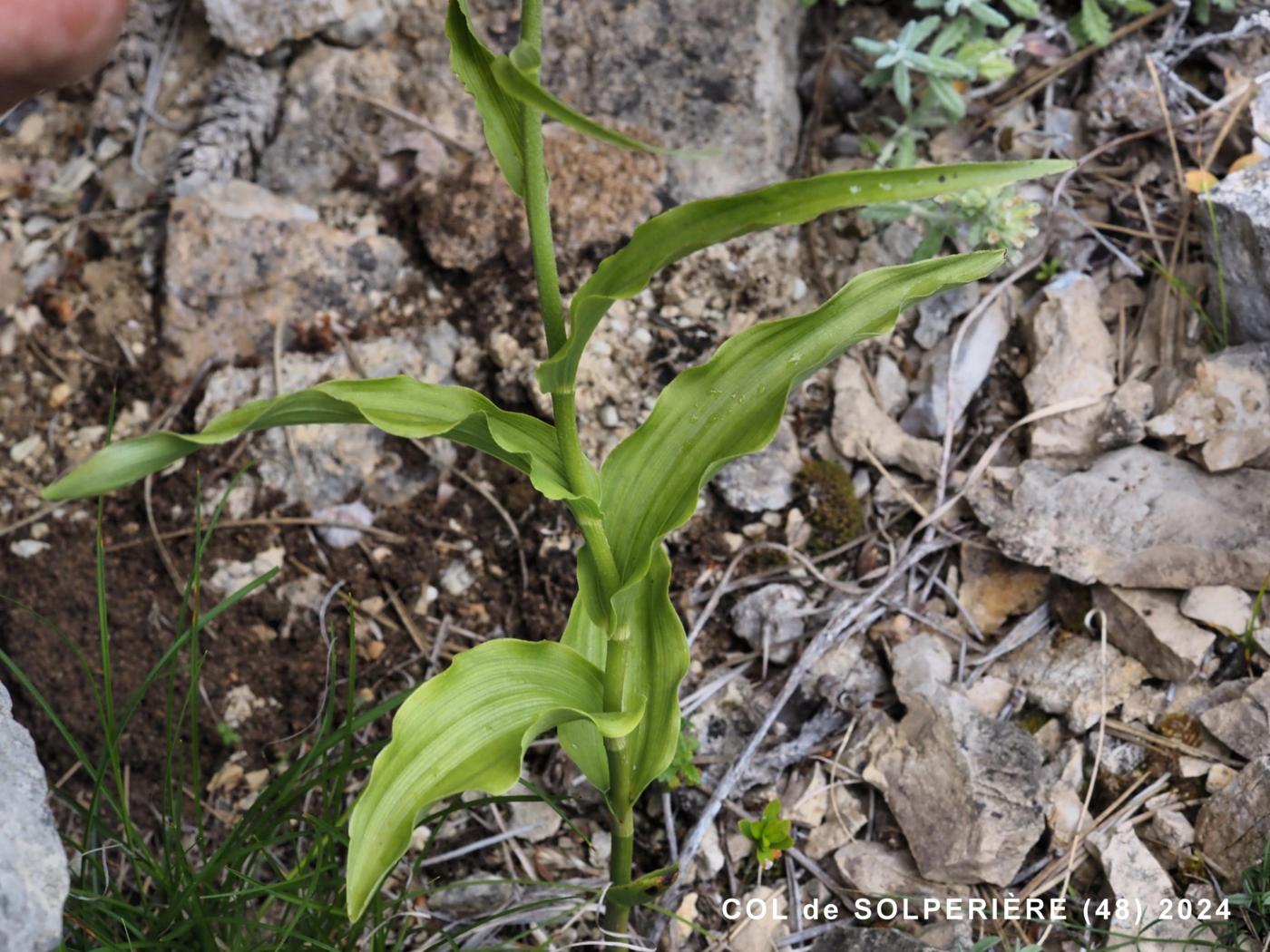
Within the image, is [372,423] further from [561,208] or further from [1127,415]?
[1127,415]

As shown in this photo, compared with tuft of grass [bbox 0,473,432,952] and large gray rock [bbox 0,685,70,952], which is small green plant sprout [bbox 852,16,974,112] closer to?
tuft of grass [bbox 0,473,432,952]

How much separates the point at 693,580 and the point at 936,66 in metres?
1.13

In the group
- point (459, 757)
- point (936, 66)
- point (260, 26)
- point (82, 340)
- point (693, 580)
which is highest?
point (260, 26)

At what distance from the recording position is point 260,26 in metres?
2.57

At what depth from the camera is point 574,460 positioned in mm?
1333

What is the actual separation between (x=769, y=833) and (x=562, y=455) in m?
0.80

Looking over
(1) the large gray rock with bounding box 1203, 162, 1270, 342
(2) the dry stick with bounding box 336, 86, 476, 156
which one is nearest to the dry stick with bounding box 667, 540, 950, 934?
(1) the large gray rock with bounding box 1203, 162, 1270, 342

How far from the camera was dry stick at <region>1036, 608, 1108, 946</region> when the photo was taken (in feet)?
5.58

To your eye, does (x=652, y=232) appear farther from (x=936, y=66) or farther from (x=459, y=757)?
(x=936, y=66)

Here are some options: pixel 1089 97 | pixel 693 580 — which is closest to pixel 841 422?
pixel 693 580

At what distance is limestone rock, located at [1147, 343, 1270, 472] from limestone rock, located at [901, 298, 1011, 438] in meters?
0.35

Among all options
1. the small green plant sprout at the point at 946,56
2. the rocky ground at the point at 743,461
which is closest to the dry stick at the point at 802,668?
the rocky ground at the point at 743,461

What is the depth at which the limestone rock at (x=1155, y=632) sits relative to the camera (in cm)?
180

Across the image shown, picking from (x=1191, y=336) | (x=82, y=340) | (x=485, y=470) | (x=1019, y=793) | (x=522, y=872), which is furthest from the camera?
(x=82, y=340)
